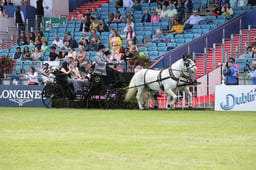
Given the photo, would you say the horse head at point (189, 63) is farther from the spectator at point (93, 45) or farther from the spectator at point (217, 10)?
the spectator at point (93, 45)

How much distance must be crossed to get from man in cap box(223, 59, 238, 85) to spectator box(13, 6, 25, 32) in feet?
51.1

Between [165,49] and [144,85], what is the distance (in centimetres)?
533

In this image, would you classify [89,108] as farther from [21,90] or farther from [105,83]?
[21,90]

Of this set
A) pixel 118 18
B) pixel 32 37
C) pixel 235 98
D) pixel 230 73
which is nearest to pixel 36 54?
pixel 32 37

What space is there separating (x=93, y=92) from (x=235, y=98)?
16.5 ft

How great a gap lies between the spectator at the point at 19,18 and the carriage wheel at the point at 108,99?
1276 cm

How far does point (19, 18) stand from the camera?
1319 inches

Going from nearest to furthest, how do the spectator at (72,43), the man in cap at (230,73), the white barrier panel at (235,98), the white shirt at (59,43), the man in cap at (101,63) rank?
the white barrier panel at (235,98), the man in cap at (230,73), the man in cap at (101,63), the spectator at (72,43), the white shirt at (59,43)

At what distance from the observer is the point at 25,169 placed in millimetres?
7754

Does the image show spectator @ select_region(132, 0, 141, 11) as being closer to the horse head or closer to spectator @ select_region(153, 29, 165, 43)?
spectator @ select_region(153, 29, 165, 43)

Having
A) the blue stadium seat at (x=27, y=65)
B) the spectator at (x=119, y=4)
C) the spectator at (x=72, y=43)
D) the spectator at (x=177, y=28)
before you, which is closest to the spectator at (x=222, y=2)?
the spectator at (x=177, y=28)

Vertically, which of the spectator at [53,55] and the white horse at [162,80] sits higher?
the spectator at [53,55]

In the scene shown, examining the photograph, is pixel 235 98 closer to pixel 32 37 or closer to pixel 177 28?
pixel 177 28

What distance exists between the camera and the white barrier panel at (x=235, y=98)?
66.0 feet
